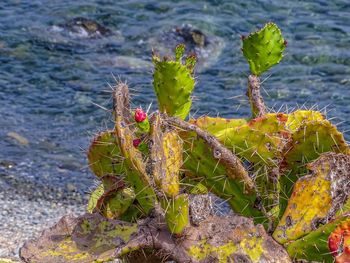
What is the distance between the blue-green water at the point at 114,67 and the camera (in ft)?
29.1

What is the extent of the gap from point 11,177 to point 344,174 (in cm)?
443

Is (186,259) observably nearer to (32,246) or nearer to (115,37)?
(32,246)

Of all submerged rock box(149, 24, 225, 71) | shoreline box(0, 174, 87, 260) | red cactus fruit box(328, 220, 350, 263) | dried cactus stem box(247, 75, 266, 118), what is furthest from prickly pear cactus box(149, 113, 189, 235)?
submerged rock box(149, 24, 225, 71)

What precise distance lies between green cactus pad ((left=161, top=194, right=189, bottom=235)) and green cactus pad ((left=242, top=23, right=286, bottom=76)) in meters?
1.09

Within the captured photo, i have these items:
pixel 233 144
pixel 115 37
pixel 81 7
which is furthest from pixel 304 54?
pixel 233 144

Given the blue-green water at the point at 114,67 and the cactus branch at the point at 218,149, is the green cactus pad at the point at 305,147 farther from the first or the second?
the blue-green water at the point at 114,67

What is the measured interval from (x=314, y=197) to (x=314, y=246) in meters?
0.21

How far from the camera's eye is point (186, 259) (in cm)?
384

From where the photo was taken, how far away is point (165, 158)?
3764mm

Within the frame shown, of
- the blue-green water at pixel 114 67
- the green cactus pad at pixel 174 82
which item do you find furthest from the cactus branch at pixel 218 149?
the blue-green water at pixel 114 67

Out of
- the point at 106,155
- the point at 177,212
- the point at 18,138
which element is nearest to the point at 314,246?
the point at 177,212

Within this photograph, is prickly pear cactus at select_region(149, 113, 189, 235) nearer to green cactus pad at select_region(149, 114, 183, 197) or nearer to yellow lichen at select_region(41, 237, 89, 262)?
green cactus pad at select_region(149, 114, 183, 197)

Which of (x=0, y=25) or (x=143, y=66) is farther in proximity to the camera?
(x=0, y=25)

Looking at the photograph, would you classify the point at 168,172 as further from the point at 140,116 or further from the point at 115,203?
the point at 115,203
